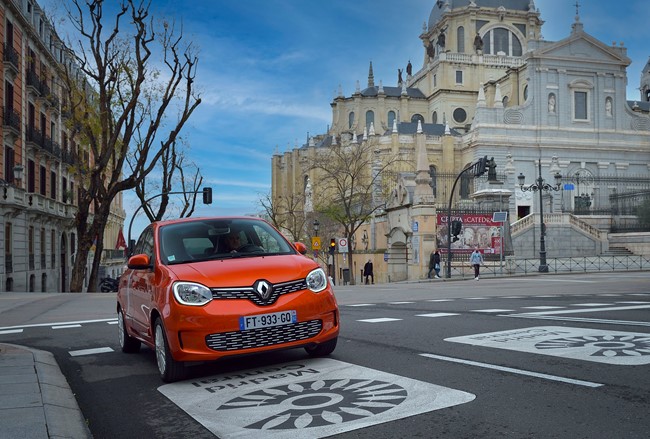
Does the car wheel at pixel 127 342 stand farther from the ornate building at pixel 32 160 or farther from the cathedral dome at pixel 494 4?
the cathedral dome at pixel 494 4

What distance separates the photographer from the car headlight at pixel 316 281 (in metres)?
6.26

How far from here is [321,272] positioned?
6465 millimetres

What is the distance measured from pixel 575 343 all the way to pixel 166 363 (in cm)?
419

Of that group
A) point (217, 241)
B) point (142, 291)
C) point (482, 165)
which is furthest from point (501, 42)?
point (142, 291)

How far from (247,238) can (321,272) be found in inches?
45.4

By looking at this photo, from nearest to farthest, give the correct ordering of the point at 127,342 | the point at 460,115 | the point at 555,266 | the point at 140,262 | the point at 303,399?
the point at 303,399, the point at 140,262, the point at 127,342, the point at 555,266, the point at 460,115

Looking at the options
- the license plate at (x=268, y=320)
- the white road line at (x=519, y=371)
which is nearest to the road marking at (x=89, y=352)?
the license plate at (x=268, y=320)

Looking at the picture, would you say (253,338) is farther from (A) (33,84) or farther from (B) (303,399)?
(A) (33,84)

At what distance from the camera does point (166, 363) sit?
6.00m

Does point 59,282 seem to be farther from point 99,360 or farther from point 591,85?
point 591,85

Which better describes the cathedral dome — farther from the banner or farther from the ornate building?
the ornate building

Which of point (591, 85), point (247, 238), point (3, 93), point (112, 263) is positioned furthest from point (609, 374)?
point (591, 85)

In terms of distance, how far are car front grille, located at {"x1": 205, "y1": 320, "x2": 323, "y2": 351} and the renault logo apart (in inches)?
11.4

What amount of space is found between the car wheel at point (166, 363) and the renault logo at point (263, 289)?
95 centimetres
